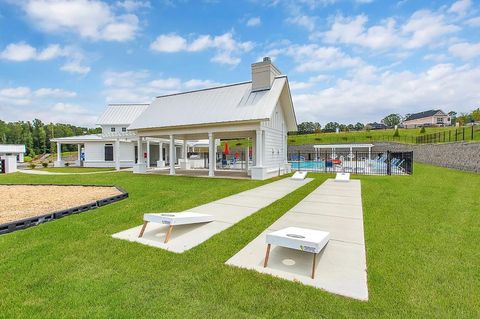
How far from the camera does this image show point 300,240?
12.3ft

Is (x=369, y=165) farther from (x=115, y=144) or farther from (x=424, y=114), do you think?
(x=424, y=114)

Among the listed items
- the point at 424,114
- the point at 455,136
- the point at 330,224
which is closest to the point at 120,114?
the point at 330,224

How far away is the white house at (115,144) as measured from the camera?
1129 inches

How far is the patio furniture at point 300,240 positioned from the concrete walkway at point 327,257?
0.22m

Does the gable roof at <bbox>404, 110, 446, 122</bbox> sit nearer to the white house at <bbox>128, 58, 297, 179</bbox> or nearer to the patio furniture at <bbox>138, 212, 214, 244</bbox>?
the white house at <bbox>128, 58, 297, 179</bbox>

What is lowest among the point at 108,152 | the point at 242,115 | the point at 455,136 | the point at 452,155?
the point at 452,155

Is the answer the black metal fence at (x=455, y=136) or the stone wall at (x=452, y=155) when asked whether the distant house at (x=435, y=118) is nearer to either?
the black metal fence at (x=455, y=136)

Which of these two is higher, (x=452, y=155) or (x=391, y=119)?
(x=391, y=119)

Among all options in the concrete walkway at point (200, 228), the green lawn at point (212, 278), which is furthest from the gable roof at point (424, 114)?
the concrete walkway at point (200, 228)

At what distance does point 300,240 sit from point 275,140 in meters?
15.6

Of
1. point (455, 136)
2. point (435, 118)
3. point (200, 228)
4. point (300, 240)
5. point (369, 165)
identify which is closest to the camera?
point (300, 240)

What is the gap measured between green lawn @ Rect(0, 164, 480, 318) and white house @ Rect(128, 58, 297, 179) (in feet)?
34.6

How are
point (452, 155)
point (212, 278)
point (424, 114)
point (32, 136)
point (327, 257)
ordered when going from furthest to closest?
point (424, 114) < point (32, 136) < point (452, 155) < point (327, 257) < point (212, 278)

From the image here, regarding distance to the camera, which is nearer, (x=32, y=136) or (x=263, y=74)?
(x=263, y=74)
